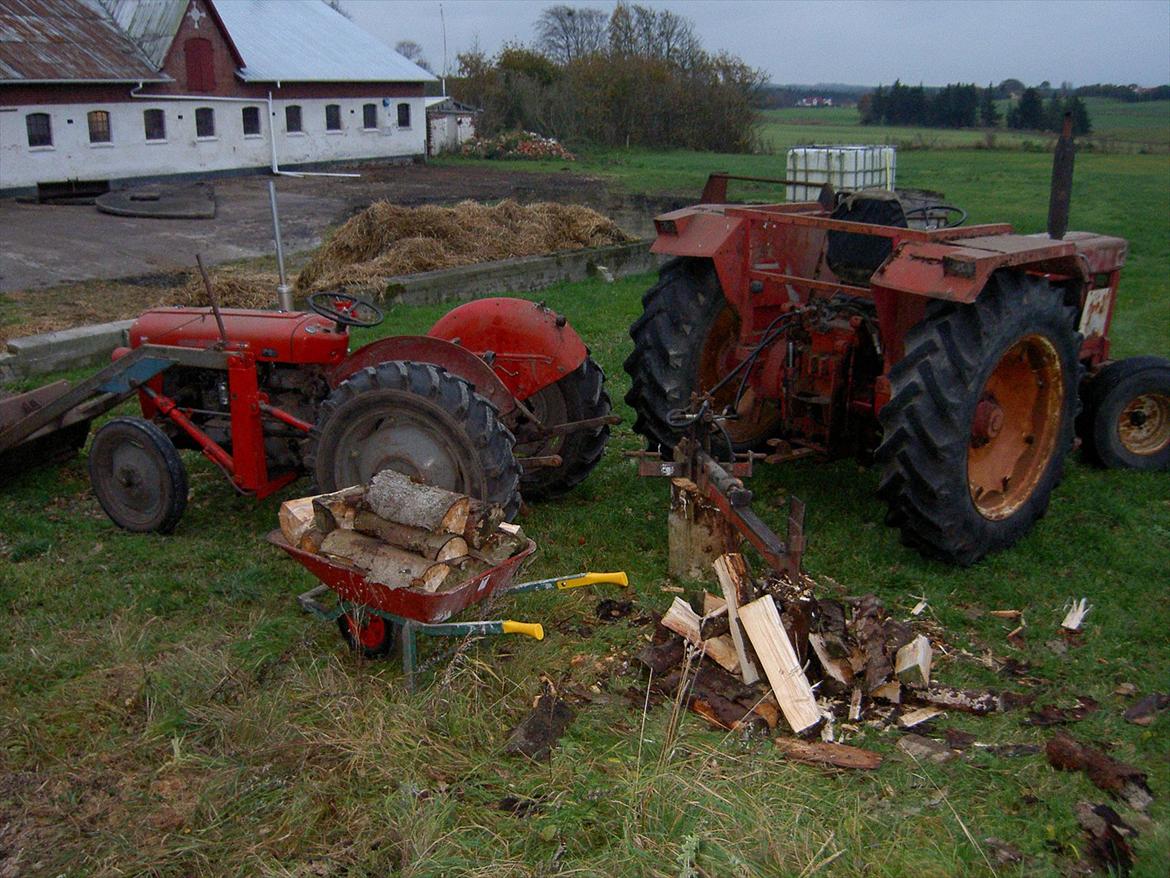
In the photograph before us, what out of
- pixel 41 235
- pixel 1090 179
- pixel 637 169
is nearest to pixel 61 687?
pixel 41 235

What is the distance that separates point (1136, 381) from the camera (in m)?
6.19

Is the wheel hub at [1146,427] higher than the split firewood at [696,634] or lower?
higher

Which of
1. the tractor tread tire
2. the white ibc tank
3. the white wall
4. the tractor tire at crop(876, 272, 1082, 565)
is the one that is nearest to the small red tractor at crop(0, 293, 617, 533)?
the tractor tread tire

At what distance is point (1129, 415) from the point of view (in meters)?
6.50

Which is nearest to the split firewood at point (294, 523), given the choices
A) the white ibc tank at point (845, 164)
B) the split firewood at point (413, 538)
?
the split firewood at point (413, 538)

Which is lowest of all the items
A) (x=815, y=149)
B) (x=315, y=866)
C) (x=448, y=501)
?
(x=315, y=866)

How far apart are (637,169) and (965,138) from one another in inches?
679

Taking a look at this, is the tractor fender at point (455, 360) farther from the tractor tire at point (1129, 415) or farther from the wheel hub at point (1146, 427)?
the wheel hub at point (1146, 427)

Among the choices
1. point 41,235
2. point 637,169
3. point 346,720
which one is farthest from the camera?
point 637,169

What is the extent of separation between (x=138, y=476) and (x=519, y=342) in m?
2.17

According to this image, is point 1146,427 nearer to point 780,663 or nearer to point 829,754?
point 780,663

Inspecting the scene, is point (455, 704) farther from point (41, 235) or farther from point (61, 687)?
point (41, 235)

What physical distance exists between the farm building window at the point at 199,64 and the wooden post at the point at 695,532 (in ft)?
89.5

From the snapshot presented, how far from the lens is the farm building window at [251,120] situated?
29766mm
